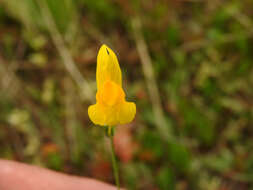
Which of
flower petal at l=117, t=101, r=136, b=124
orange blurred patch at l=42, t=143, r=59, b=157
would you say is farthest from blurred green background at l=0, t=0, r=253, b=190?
flower petal at l=117, t=101, r=136, b=124

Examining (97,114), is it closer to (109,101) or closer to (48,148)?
(109,101)

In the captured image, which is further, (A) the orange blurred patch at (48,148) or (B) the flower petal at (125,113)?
(A) the orange blurred patch at (48,148)

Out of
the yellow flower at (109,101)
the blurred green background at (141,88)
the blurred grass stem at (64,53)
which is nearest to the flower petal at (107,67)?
the yellow flower at (109,101)

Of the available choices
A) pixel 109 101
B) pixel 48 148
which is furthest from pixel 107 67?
pixel 48 148

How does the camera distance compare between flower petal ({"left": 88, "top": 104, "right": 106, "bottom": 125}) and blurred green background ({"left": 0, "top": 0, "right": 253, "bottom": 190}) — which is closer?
flower petal ({"left": 88, "top": 104, "right": 106, "bottom": 125})

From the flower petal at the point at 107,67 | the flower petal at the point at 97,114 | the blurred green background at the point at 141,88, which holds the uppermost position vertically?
the blurred green background at the point at 141,88

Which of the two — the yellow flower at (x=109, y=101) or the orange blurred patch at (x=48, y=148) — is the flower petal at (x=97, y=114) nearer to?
the yellow flower at (x=109, y=101)

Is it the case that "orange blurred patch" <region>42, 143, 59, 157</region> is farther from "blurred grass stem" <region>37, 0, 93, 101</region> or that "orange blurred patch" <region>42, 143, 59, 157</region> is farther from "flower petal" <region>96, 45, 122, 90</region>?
"flower petal" <region>96, 45, 122, 90</region>

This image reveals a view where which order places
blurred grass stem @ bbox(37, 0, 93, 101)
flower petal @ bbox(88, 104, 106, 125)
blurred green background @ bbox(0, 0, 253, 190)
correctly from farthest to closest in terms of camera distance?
1. blurred grass stem @ bbox(37, 0, 93, 101)
2. blurred green background @ bbox(0, 0, 253, 190)
3. flower petal @ bbox(88, 104, 106, 125)
